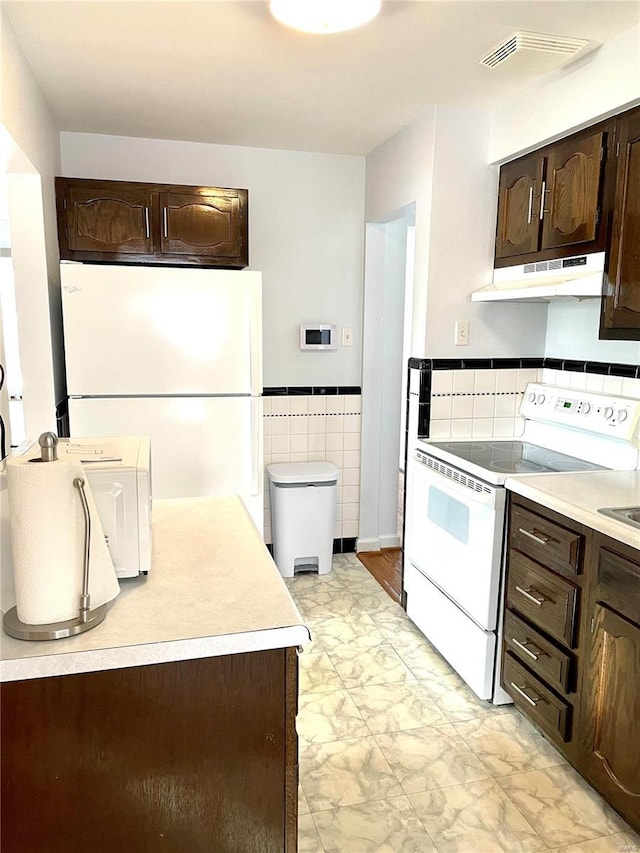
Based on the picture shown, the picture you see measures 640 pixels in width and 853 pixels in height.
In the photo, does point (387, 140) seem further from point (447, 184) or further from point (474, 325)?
point (474, 325)

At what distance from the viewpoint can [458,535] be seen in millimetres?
2646

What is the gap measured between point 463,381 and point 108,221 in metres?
1.85

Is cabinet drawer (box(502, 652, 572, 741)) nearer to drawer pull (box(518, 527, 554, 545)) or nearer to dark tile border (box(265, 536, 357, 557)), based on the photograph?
drawer pull (box(518, 527, 554, 545))

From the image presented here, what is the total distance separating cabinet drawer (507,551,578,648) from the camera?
2.06 meters

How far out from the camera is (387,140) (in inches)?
134

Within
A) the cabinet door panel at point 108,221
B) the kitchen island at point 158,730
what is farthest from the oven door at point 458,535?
the cabinet door panel at point 108,221

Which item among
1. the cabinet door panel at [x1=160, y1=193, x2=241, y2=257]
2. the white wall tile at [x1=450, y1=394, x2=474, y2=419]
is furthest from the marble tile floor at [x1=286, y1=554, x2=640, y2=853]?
the cabinet door panel at [x1=160, y1=193, x2=241, y2=257]

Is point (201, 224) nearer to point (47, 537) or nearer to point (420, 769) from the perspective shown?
point (47, 537)

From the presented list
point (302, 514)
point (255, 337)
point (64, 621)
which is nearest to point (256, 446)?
point (255, 337)

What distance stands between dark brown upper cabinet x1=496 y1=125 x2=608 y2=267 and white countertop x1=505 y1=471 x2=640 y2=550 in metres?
0.85

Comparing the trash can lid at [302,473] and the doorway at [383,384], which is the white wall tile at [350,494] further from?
the trash can lid at [302,473]

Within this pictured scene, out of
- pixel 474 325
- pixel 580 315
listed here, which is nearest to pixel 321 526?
pixel 474 325

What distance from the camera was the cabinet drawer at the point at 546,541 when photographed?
2023mm

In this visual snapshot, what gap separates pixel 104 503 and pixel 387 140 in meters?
2.80
